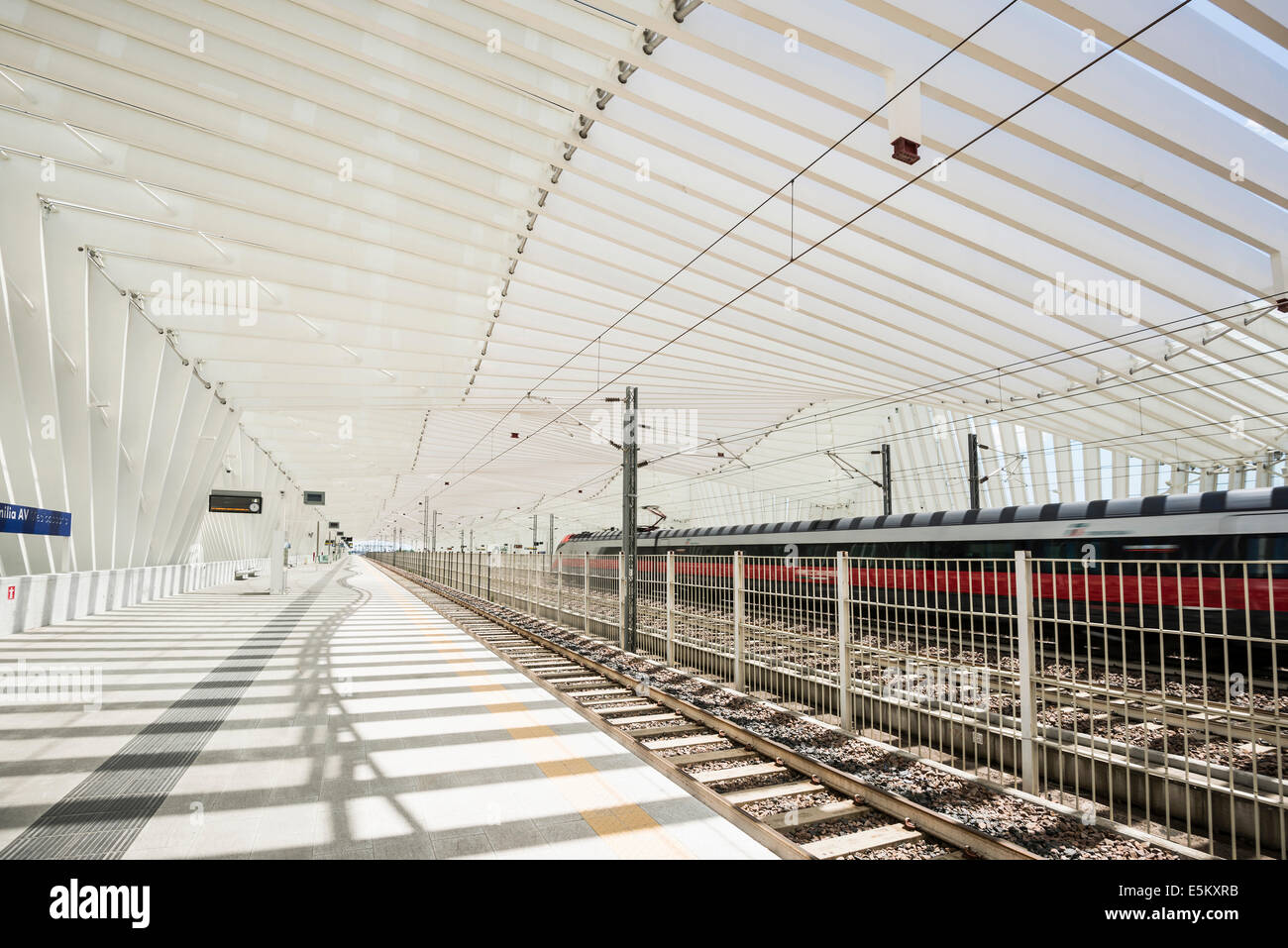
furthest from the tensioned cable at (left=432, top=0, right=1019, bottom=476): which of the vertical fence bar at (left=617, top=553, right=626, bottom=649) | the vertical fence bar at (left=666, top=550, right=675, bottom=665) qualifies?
the vertical fence bar at (left=617, top=553, right=626, bottom=649)

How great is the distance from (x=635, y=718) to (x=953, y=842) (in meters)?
4.08

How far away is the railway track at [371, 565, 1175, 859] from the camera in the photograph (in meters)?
4.23

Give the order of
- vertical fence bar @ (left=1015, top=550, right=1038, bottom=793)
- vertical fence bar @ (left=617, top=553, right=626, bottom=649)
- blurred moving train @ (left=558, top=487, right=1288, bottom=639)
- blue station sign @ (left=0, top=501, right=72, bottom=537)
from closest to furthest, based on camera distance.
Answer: vertical fence bar @ (left=1015, top=550, right=1038, bottom=793) < blurred moving train @ (left=558, top=487, right=1288, bottom=639) < blue station sign @ (left=0, top=501, right=72, bottom=537) < vertical fence bar @ (left=617, top=553, right=626, bottom=649)

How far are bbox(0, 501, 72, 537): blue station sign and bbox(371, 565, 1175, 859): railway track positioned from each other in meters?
10.3

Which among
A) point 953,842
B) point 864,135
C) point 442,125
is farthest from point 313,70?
point 953,842

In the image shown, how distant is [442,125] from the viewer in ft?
35.5

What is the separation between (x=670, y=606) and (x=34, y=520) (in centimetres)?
1189

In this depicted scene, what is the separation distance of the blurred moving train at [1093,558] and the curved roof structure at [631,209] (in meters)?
4.56

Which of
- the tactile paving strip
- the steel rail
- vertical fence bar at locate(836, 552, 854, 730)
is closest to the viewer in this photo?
the tactile paving strip

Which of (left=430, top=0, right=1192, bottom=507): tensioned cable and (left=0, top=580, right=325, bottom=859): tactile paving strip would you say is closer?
(left=0, top=580, right=325, bottom=859): tactile paving strip

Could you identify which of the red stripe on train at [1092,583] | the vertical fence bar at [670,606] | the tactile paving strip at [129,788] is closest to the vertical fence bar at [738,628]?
the red stripe on train at [1092,583]

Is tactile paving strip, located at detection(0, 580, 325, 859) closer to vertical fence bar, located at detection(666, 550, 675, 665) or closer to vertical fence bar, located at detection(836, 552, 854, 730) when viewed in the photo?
vertical fence bar, located at detection(836, 552, 854, 730)

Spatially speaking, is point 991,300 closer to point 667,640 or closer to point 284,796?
point 667,640

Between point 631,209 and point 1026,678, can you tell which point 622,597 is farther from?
point 1026,678
